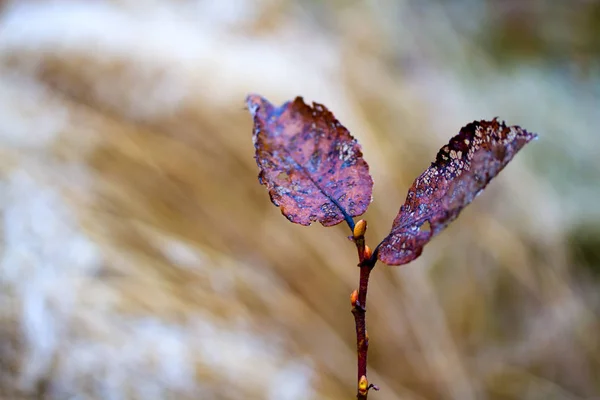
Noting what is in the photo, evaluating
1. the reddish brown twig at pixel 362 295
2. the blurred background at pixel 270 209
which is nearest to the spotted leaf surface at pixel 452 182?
the reddish brown twig at pixel 362 295

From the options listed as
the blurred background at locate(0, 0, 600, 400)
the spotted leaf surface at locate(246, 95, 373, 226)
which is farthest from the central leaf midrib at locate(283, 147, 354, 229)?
the blurred background at locate(0, 0, 600, 400)

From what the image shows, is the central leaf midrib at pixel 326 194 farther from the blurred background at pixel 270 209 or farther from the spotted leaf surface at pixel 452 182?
the blurred background at pixel 270 209

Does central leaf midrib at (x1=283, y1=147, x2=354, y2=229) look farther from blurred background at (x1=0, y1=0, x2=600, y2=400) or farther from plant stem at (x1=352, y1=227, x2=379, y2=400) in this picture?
blurred background at (x1=0, y1=0, x2=600, y2=400)

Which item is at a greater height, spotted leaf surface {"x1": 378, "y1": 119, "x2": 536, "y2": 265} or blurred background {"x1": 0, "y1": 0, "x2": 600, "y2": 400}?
blurred background {"x1": 0, "y1": 0, "x2": 600, "y2": 400}

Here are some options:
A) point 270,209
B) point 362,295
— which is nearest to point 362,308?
point 362,295

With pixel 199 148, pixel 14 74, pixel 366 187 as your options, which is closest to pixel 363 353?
pixel 366 187

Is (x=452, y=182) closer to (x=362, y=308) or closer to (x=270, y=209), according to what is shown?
(x=362, y=308)
